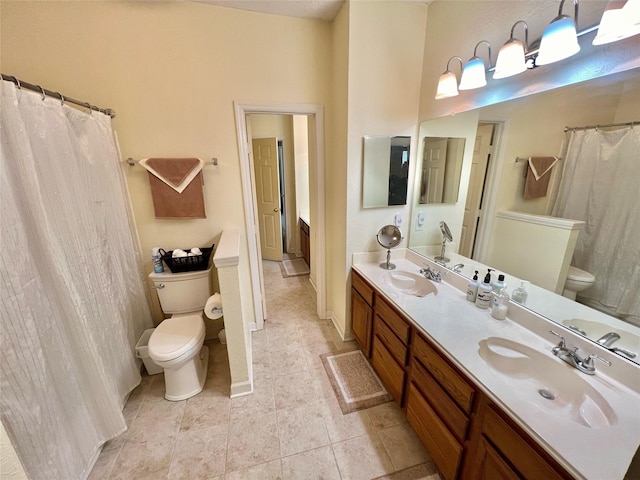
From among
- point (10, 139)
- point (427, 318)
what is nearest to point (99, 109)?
point (10, 139)

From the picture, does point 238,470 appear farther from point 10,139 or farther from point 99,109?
point 99,109

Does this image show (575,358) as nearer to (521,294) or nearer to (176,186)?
(521,294)

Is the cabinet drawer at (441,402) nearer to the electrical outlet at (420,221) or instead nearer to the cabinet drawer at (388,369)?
the cabinet drawer at (388,369)

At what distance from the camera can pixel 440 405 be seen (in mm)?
1171

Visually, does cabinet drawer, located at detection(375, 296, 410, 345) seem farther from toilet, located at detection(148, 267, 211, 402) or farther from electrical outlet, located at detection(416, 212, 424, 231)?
toilet, located at detection(148, 267, 211, 402)

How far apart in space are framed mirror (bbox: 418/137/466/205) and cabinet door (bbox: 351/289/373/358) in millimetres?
959

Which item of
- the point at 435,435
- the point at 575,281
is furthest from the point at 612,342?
the point at 435,435

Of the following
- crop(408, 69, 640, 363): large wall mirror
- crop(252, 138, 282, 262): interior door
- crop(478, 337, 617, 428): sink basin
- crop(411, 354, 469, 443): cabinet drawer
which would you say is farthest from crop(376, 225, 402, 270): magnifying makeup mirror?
crop(252, 138, 282, 262): interior door

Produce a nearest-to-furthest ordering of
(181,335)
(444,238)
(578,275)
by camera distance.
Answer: (578,275), (181,335), (444,238)

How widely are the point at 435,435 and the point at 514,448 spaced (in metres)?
0.48

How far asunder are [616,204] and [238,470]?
2152 millimetres

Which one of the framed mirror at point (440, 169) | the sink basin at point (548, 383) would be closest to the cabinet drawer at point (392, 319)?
the sink basin at point (548, 383)

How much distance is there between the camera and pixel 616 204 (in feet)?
3.17

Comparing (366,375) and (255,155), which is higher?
(255,155)
